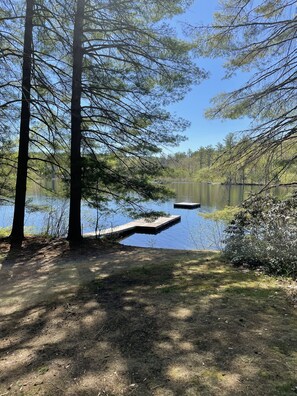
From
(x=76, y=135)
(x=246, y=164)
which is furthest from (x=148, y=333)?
(x=76, y=135)

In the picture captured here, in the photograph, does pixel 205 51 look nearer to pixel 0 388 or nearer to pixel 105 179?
pixel 105 179

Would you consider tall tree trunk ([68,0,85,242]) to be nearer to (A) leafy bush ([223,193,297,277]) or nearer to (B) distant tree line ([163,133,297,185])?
(B) distant tree line ([163,133,297,185])

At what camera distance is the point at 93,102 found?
671 cm

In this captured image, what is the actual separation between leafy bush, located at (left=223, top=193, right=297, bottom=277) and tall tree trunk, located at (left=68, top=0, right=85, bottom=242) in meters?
3.21

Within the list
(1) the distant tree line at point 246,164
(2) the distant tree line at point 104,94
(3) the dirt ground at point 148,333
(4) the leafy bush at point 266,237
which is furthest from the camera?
(2) the distant tree line at point 104,94

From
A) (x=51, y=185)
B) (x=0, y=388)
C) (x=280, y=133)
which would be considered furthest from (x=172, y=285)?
(x=51, y=185)

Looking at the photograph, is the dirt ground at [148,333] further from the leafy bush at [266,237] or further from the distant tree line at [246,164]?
the distant tree line at [246,164]

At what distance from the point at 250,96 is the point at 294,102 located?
2.52 feet

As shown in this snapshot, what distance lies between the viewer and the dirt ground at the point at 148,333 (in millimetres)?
1780

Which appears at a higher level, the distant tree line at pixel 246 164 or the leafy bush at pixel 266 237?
the distant tree line at pixel 246 164

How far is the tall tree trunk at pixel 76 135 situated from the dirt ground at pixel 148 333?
2363mm

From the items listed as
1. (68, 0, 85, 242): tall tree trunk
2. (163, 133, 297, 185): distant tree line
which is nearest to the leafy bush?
(163, 133, 297, 185): distant tree line

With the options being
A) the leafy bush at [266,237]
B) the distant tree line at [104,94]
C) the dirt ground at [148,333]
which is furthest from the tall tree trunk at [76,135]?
the leafy bush at [266,237]

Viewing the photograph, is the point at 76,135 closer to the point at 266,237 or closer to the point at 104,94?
the point at 104,94
